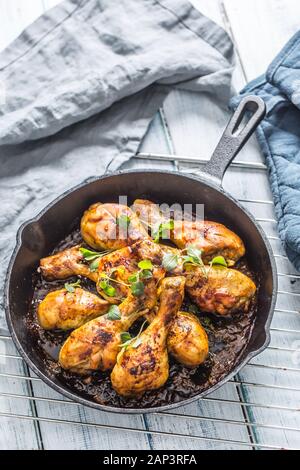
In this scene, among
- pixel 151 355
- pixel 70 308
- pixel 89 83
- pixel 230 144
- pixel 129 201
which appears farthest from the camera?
pixel 89 83

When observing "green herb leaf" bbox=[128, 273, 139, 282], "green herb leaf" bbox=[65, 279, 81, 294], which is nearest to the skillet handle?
"green herb leaf" bbox=[128, 273, 139, 282]

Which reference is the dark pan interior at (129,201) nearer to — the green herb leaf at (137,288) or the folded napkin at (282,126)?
the folded napkin at (282,126)

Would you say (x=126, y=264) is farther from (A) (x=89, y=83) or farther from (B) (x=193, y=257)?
(A) (x=89, y=83)

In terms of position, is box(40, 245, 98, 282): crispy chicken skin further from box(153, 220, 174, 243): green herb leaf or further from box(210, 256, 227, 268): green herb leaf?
box(210, 256, 227, 268): green herb leaf

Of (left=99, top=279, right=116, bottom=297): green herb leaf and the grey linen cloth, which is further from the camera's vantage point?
the grey linen cloth

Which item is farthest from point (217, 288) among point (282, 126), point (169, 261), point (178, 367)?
point (282, 126)
